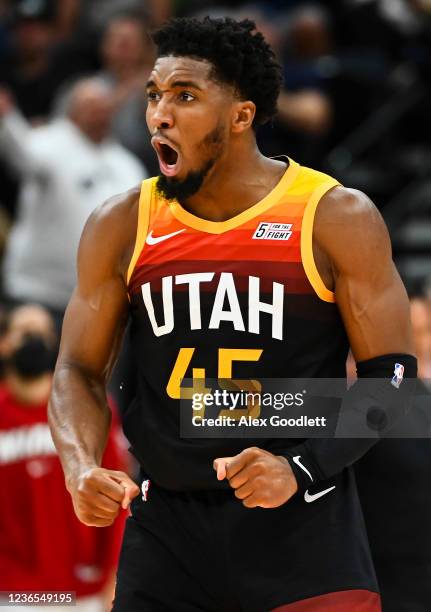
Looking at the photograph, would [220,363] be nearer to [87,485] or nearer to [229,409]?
[229,409]

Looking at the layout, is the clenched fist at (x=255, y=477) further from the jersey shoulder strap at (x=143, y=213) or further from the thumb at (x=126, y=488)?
the jersey shoulder strap at (x=143, y=213)

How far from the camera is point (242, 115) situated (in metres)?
3.80

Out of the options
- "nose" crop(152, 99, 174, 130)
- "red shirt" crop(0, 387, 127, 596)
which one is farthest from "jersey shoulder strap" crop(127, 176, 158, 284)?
"red shirt" crop(0, 387, 127, 596)

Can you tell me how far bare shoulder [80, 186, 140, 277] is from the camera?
386cm

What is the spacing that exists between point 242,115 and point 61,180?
4356mm

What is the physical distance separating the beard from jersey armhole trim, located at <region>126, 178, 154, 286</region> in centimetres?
13

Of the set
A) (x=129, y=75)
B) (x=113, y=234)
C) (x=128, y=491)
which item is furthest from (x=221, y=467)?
(x=129, y=75)

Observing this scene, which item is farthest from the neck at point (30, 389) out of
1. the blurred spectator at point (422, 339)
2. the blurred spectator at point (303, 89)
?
the blurred spectator at point (303, 89)

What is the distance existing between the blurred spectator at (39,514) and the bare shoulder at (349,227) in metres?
2.81

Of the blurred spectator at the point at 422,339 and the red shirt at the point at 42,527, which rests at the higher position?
the blurred spectator at the point at 422,339

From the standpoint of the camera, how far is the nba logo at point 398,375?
11.9 feet

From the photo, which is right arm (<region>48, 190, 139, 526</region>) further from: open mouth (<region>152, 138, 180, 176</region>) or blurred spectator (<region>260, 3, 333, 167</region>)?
blurred spectator (<region>260, 3, 333, 167</region>)

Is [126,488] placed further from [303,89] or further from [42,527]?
[303,89]

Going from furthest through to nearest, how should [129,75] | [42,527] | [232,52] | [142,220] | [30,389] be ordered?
1. [129,75]
2. [30,389]
3. [42,527]
4. [142,220]
5. [232,52]
